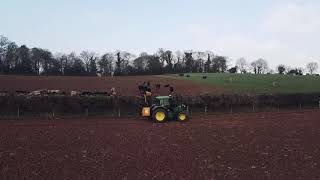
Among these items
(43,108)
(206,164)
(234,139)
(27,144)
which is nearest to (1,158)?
(27,144)

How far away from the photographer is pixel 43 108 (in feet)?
116

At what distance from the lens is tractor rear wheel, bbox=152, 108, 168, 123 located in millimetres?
26750

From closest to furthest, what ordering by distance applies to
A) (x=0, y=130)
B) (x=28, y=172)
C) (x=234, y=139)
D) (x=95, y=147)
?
(x=28, y=172)
(x=95, y=147)
(x=234, y=139)
(x=0, y=130)

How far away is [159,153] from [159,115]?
10.8 m

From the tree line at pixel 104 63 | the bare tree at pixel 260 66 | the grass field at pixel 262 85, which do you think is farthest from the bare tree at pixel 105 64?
the bare tree at pixel 260 66

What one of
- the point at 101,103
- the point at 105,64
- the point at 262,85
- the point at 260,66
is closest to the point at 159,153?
the point at 101,103

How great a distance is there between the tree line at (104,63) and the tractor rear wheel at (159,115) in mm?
60192

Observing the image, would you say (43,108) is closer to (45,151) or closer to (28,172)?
(45,151)

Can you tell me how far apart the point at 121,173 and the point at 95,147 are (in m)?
4.59

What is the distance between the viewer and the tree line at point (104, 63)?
3548 inches

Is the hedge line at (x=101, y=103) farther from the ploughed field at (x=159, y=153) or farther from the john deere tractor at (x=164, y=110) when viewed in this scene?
the ploughed field at (x=159, y=153)

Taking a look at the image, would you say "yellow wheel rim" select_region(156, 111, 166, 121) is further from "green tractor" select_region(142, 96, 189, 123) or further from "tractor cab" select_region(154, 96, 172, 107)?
"tractor cab" select_region(154, 96, 172, 107)

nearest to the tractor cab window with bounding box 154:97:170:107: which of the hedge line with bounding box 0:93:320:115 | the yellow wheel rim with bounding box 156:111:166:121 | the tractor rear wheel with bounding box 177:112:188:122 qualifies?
the yellow wheel rim with bounding box 156:111:166:121

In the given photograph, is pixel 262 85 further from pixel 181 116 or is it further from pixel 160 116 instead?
pixel 160 116
